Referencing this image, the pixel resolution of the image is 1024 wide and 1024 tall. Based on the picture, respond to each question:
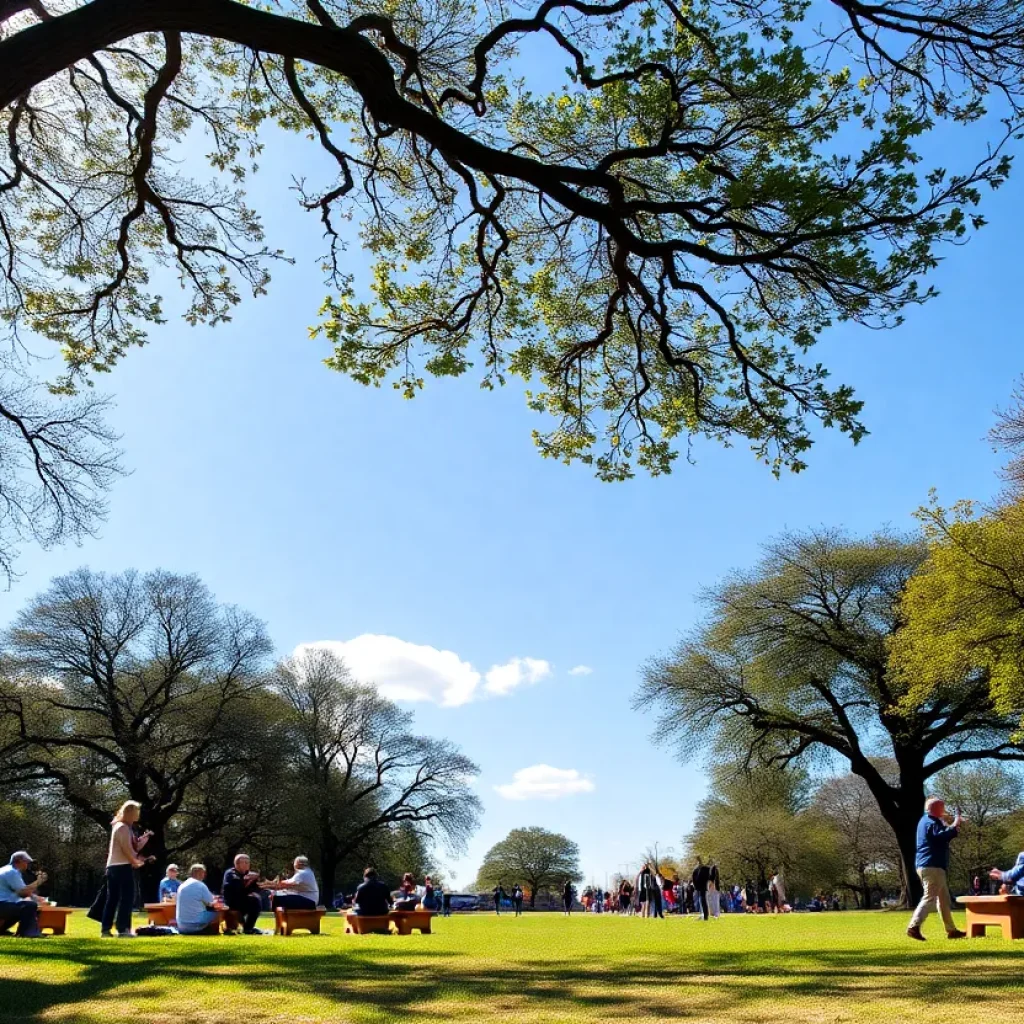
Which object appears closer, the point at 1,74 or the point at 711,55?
the point at 1,74

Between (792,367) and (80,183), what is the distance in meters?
10.1

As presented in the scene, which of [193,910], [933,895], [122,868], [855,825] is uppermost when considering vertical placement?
[855,825]

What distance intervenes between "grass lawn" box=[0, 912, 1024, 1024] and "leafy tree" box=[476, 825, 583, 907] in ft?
364

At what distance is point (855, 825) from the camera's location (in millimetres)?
78375

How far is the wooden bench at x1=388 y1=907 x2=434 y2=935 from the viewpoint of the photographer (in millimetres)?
17891

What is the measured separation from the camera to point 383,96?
8.50m

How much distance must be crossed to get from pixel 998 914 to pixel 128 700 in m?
42.0

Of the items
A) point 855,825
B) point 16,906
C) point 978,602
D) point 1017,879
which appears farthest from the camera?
point 855,825

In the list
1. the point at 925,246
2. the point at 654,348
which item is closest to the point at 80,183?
the point at 654,348

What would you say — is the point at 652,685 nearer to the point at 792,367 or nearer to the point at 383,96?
the point at 792,367

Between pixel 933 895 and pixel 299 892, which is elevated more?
pixel 933 895

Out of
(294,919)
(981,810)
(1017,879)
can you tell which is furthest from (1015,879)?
(981,810)

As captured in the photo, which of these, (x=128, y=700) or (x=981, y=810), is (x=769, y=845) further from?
(x=128, y=700)

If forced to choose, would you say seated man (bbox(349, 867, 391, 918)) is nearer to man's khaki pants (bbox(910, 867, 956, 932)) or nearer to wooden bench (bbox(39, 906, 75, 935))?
wooden bench (bbox(39, 906, 75, 935))
